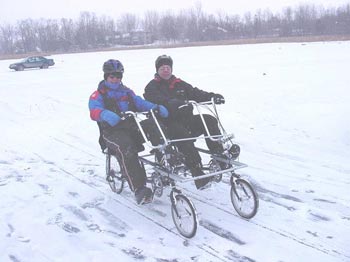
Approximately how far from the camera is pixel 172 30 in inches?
4033

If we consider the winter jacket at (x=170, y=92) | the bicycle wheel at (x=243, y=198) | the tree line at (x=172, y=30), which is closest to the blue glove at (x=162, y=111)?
the winter jacket at (x=170, y=92)

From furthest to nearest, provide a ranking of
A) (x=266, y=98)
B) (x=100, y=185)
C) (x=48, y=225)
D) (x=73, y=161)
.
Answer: (x=266, y=98) → (x=73, y=161) → (x=100, y=185) → (x=48, y=225)

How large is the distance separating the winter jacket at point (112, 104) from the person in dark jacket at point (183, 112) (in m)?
0.20

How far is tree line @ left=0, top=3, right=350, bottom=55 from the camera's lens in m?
95.9

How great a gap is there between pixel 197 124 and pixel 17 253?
9.00ft

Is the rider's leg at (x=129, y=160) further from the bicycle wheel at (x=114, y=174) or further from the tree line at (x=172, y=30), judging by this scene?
the tree line at (x=172, y=30)

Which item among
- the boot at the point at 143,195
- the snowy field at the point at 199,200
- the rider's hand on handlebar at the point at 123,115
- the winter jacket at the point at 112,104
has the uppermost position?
the winter jacket at the point at 112,104

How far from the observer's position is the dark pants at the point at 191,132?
5.07 m

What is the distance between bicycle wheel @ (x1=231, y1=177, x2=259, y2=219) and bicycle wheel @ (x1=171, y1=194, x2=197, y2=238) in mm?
747

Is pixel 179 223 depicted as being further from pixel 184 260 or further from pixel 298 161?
pixel 298 161

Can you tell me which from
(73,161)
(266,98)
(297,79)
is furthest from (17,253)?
(297,79)

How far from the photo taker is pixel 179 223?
4.72m

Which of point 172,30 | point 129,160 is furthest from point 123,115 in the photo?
point 172,30

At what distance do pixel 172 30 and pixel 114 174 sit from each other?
327 ft
